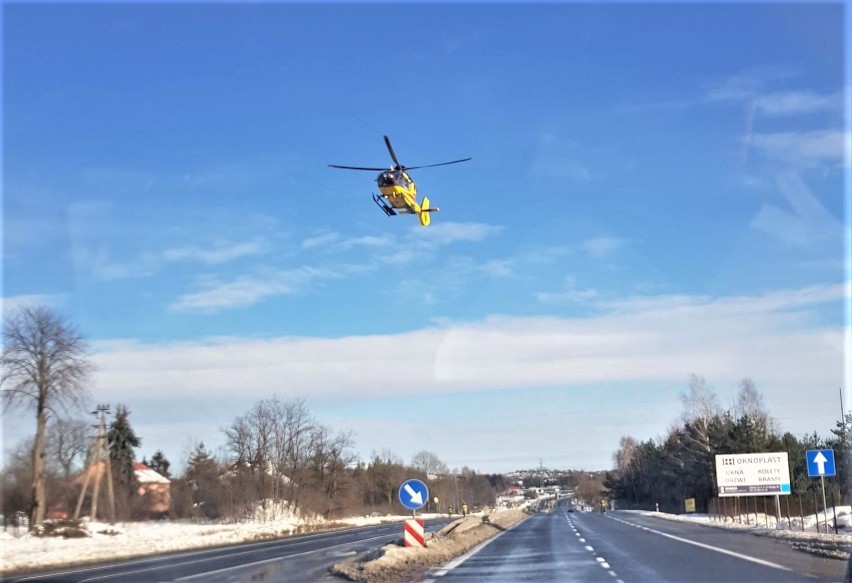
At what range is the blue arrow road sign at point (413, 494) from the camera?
23812 mm

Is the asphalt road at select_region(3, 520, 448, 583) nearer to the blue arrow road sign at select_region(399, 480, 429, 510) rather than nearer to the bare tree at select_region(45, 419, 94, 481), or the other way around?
the blue arrow road sign at select_region(399, 480, 429, 510)

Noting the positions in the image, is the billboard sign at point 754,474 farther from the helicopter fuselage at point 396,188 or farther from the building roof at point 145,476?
the building roof at point 145,476

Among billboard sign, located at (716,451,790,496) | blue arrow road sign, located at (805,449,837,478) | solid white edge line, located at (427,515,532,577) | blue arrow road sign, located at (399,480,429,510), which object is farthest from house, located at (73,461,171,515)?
blue arrow road sign, located at (805,449,837,478)

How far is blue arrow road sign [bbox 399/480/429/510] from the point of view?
23.8 meters

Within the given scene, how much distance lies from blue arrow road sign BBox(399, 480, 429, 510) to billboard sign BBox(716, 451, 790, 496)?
99.9 feet

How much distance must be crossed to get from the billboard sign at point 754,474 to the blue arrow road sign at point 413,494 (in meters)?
30.5

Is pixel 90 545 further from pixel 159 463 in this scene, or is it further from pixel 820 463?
pixel 159 463

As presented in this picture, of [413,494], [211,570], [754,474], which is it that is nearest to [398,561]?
[413,494]

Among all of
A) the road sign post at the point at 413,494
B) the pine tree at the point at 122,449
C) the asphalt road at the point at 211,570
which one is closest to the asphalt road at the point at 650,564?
the road sign post at the point at 413,494

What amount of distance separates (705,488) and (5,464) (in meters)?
60.6

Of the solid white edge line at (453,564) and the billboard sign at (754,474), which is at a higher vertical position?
the billboard sign at (754,474)

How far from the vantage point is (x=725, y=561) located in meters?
22.2

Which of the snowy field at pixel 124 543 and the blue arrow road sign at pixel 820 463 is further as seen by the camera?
the blue arrow road sign at pixel 820 463

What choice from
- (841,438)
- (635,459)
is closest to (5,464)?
(841,438)
